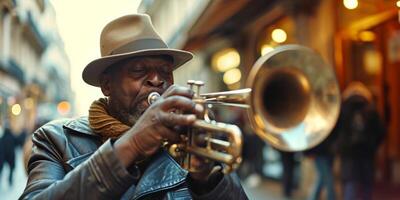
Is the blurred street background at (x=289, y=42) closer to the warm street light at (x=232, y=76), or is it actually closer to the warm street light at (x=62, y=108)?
the warm street light at (x=232, y=76)

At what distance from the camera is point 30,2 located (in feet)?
17.4

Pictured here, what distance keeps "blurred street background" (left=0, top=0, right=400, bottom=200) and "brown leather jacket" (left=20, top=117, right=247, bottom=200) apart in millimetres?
979

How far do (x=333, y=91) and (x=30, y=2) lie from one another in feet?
9.58

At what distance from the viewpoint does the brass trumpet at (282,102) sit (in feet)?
5.54

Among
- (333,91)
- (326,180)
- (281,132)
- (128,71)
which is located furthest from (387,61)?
(128,71)

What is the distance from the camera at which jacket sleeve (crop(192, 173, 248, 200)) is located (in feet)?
5.96

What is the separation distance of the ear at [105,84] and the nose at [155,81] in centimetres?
24

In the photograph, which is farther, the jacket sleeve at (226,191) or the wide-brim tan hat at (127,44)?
the wide-brim tan hat at (127,44)

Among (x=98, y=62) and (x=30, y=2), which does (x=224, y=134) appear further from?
(x=30, y=2)

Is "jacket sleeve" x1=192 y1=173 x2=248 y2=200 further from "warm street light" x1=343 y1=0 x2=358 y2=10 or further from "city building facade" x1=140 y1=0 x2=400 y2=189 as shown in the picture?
"warm street light" x1=343 y1=0 x2=358 y2=10

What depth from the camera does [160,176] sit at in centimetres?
188

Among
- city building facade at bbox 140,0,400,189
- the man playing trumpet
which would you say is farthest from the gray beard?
city building facade at bbox 140,0,400,189

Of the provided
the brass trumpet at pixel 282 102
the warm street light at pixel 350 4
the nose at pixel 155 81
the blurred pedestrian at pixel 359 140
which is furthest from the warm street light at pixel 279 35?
the nose at pixel 155 81

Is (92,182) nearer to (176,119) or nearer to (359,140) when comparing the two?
(176,119)
